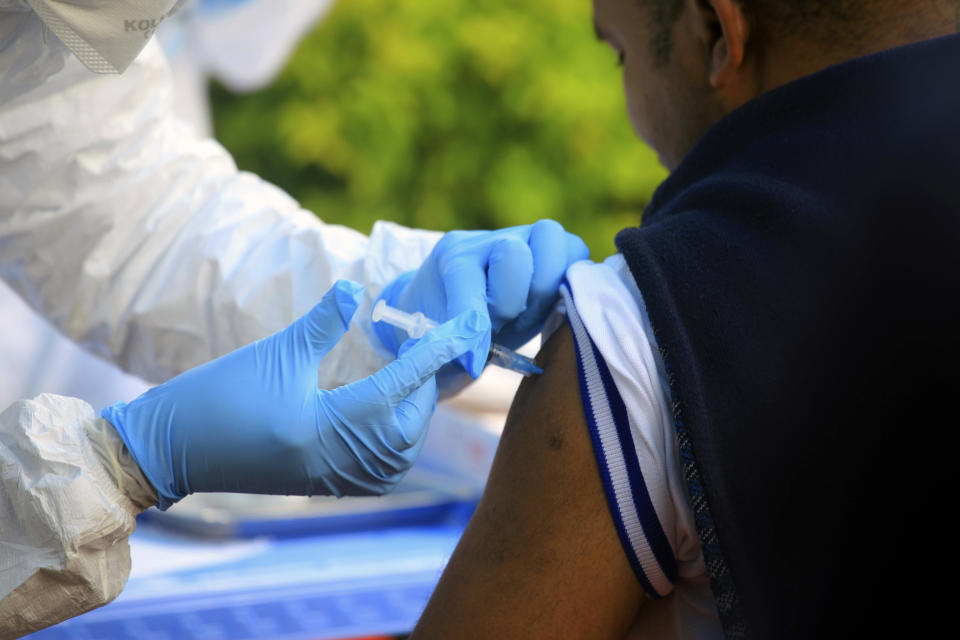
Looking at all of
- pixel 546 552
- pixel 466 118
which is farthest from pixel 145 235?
pixel 466 118

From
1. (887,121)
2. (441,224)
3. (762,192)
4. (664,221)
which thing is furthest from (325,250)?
(441,224)

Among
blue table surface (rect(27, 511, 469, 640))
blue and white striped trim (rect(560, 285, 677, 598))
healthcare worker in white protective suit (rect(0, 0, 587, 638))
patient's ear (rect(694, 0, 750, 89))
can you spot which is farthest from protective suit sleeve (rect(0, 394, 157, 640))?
patient's ear (rect(694, 0, 750, 89))

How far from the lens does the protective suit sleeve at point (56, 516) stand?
101cm

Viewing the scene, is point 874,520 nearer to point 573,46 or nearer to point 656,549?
point 656,549

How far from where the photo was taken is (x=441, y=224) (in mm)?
5852

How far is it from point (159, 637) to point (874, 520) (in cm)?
146

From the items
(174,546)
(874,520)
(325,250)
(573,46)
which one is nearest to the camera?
(874,520)

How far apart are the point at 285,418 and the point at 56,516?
27cm

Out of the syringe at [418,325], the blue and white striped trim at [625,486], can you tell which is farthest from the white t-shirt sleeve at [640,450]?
the syringe at [418,325]

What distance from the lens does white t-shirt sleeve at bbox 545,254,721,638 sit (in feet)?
3.09

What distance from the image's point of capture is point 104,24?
1.16m

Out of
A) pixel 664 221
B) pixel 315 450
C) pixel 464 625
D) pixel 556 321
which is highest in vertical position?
pixel 664 221

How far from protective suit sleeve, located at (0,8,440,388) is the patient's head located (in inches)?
20.4

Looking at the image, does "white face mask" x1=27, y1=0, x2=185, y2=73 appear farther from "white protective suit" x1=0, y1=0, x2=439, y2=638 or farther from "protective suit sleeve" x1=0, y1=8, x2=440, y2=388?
"protective suit sleeve" x1=0, y1=8, x2=440, y2=388
